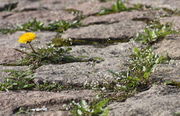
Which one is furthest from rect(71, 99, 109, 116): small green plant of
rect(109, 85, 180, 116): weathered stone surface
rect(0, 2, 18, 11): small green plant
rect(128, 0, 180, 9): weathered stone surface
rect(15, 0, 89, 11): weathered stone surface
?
rect(0, 2, 18, 11): small green plant

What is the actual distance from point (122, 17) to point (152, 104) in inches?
77.6

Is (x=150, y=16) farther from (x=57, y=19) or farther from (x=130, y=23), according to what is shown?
(x=57, y=19)

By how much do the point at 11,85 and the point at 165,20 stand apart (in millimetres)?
1710

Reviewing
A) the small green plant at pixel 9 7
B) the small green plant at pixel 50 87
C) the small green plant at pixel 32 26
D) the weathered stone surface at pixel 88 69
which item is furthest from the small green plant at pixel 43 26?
the small green plant at pixel 50 87

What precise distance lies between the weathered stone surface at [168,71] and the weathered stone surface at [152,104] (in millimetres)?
152

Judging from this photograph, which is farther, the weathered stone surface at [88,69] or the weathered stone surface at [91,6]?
the weathered stone surface at [91,6]

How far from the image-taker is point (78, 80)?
2.41m

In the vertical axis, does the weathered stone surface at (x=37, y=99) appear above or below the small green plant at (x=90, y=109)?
below

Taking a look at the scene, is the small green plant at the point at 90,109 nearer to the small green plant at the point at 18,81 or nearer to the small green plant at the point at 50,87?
the small green plant at the point at 50,87

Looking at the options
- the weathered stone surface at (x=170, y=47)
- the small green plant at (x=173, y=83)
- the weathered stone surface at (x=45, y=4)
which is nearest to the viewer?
the small green plant at (x=173, y=83)

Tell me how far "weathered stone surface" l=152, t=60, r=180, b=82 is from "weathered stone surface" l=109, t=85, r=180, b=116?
0.50ft

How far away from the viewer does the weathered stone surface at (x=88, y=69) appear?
7.94ft

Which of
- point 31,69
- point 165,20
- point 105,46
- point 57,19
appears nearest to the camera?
point 31,69

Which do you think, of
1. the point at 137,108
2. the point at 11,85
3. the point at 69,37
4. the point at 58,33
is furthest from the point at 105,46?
the point at 137,108
